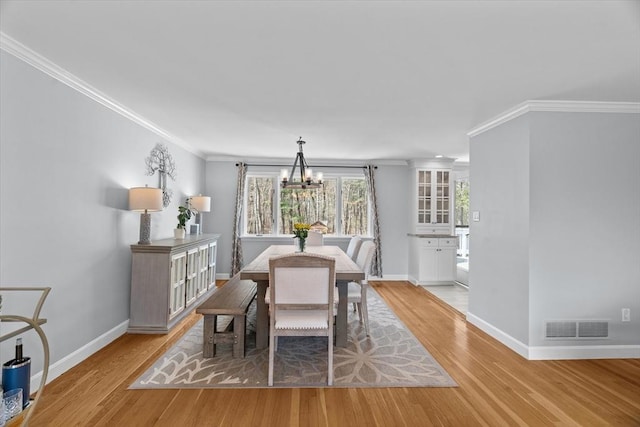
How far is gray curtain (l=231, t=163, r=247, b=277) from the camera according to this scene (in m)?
6.21

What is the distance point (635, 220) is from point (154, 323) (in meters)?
5.10

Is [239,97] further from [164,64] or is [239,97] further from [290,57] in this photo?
[290,57]

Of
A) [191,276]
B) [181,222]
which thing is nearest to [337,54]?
[191,276]

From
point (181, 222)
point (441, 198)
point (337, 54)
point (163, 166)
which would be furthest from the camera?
point (441, 198)

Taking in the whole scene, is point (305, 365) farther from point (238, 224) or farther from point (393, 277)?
point (393, 277)

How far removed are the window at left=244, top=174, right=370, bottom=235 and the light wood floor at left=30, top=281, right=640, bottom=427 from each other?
146 inches

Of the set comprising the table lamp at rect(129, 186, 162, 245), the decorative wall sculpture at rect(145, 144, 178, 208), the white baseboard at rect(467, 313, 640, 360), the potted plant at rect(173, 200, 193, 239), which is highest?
the decorative wall sculpture at rect(145, 144, 178, 208)

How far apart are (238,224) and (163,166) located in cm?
211

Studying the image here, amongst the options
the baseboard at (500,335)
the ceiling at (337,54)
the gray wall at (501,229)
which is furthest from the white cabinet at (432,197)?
the ceiling at (337,54)

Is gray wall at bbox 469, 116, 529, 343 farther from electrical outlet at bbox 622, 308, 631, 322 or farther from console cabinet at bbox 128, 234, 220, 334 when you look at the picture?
console cabinet at bbox 128, 234, 220, 334

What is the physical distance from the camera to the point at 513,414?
7.23ft

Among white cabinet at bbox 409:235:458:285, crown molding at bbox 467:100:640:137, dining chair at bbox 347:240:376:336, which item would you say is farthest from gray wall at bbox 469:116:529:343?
white cabinet at bbox 409:235:458:285

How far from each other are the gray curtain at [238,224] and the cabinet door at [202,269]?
1.10 meters

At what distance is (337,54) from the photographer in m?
2.22
